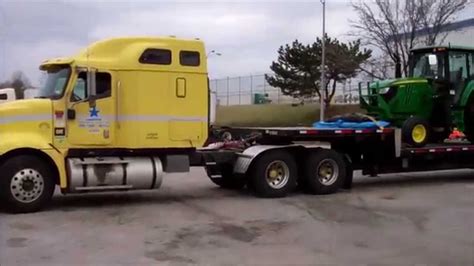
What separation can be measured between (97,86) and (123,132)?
3.18ft

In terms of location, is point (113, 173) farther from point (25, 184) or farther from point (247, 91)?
point (247, 91)

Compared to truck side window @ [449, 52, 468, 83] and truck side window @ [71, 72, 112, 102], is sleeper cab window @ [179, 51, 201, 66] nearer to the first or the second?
truck side window @ [71, 72, 112, 102]

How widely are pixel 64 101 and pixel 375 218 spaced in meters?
5.83

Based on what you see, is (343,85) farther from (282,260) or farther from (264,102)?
(282,260)

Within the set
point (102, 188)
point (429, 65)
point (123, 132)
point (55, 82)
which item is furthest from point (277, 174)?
point (429, 65)

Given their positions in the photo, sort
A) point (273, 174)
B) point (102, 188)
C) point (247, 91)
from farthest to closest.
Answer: point (247, 91)
point (273, 174)
point (102, 188)

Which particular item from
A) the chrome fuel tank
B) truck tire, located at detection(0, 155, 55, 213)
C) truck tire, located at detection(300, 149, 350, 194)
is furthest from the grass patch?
truck tire, located at detection(0, 155, 55, 213)

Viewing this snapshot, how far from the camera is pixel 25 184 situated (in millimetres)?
11250

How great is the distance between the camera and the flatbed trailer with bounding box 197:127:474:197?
44.1 ft

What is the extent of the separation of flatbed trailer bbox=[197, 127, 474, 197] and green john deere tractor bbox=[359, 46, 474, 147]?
4.01 ft

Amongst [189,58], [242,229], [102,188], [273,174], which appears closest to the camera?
[242,229]

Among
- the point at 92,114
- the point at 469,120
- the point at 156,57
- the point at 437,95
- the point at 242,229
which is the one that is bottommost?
the point at 242,229

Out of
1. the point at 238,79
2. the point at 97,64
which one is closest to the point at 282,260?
the point at 97,64

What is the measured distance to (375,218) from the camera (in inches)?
435
